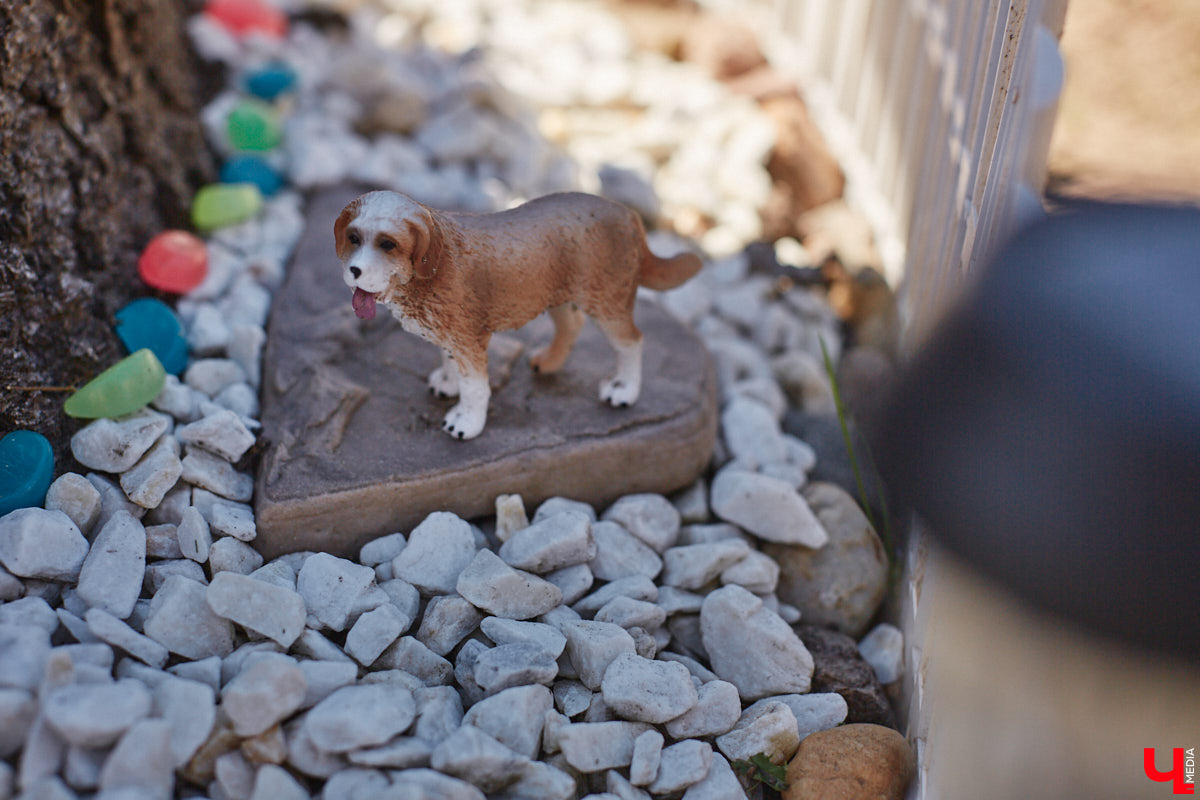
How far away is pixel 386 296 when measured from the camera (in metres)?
2.11

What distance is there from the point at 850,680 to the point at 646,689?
0.55 metres

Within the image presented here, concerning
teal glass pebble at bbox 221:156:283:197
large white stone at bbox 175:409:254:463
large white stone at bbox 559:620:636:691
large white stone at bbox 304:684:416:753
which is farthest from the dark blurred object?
teal glass pebble at bbox 221:156:283:197

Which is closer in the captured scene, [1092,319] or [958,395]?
[1092,319]

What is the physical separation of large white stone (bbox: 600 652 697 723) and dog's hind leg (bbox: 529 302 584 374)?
2.97ft

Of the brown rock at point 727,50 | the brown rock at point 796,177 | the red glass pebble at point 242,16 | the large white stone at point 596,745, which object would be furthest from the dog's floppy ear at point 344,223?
the brown rock at point 727,50

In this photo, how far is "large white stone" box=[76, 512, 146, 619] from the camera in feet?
6.52

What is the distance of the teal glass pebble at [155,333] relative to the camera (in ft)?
8.49

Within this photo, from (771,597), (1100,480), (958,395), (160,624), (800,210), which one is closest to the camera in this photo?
(1100,480)

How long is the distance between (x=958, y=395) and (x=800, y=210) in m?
2.57

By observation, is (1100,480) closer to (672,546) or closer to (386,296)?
(672,546)

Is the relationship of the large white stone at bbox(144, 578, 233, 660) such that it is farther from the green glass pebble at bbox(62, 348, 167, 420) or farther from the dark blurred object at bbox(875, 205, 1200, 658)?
the dark blurred object at bbox(875, 205, 1200, 658)

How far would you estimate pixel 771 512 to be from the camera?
2541 millimetres

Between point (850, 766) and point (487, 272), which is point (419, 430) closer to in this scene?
point (487, 272)

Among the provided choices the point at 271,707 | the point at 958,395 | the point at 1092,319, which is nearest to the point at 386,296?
the point at 271,707
